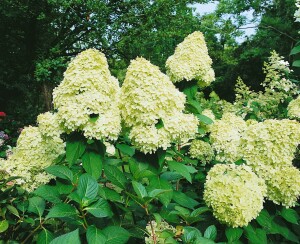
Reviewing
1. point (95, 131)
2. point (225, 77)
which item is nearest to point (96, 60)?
point (95, 131)

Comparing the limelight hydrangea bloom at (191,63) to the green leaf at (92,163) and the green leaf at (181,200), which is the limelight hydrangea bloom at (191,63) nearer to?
the green leaf at (181,200)

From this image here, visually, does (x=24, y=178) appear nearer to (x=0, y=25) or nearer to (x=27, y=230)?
(x=27, y=230)

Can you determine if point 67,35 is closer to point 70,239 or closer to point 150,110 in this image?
point 150,110

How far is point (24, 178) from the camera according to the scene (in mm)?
1890

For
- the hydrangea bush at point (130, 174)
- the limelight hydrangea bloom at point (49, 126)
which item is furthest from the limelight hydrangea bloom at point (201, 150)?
the limelight hydrangea bloom at point (49, 126)

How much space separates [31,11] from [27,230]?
363 inches

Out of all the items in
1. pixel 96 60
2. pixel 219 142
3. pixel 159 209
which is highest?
pixel 96 60

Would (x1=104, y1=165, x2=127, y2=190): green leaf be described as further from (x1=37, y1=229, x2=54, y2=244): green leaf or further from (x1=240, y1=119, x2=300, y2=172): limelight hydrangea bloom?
(x1=240, y1=119, x2=300, y2=172): limelight hydrangea bloom

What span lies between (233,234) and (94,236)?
816mm

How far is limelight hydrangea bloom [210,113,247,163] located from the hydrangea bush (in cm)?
15

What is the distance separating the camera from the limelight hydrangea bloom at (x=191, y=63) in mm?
2564

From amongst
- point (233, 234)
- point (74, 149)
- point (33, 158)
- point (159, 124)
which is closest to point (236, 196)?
point (233, 234)

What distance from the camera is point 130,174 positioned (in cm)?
192

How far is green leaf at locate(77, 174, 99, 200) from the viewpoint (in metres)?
1.51
